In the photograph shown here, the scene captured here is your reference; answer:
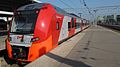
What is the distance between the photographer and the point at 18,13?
1191 centimetres

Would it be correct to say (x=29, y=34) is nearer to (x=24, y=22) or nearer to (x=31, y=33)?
(x=31, y=33)

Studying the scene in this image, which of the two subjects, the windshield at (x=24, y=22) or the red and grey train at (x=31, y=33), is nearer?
the red and grey train at (x=31, y=33)

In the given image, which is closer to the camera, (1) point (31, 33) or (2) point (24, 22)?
(1) point (31, 33)

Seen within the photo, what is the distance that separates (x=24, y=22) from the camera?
11.6m

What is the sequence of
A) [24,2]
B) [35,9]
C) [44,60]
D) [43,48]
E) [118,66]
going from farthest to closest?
[24,2], [35,9], [43,48], [44,60], [118,66]

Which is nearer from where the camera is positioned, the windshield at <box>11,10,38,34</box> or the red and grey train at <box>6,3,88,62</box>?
the red and grey train at <box>6,3,88,62</box>

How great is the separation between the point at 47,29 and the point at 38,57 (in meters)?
1.59

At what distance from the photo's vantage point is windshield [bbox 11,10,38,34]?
36.5 feet

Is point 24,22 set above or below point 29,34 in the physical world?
above

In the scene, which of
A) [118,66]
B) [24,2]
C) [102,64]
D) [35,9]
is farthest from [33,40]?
[24,2]

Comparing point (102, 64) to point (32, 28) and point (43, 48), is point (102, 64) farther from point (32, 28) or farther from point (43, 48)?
point (32, 28)

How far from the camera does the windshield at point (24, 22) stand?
11137 mm

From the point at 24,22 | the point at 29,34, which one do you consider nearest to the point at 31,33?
the point at 29,34

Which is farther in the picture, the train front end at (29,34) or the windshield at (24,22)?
the windshield at (24,22)
